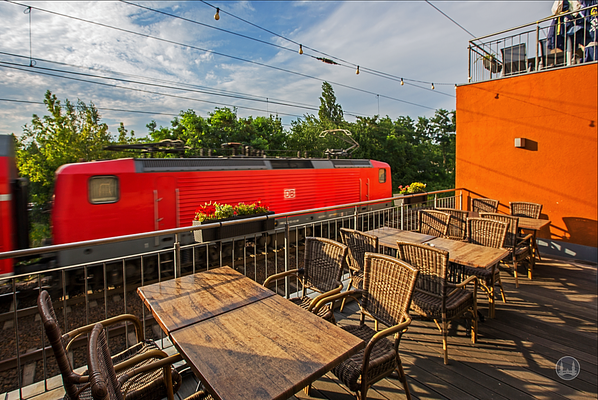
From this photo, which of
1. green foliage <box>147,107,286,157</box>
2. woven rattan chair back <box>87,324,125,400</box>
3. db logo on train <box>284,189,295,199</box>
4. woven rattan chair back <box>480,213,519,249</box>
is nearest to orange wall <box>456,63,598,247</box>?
woven rattan chair back <box>480,213,519,249</box>

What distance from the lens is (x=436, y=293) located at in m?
2.40

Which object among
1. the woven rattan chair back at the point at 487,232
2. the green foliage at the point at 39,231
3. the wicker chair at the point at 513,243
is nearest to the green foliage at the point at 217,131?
the green foliage at the point at 39,231

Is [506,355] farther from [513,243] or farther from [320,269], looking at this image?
[513,243]

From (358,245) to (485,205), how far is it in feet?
12.8

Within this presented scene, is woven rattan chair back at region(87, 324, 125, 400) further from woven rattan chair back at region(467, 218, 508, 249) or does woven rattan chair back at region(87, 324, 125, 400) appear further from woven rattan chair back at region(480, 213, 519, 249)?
woven rattan chair back at region(480, 213, 519, 249)

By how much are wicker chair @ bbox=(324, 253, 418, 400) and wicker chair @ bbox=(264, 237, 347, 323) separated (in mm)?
280

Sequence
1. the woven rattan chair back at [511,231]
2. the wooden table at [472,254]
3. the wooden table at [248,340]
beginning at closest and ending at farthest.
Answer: the wooden table at [248,340] → the wooden table at [472,254] → the woven rattan chair back at [511,231]

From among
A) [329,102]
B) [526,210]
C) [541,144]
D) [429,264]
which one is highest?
[329,102]

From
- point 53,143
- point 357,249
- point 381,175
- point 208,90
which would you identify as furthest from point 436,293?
point 53,143

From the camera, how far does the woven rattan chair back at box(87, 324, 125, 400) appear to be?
3.01ft

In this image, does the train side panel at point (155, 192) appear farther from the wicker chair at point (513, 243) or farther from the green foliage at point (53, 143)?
the green foliage at point (53, 143)

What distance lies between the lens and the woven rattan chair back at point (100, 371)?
916 mm

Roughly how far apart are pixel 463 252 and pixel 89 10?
8.22 metres

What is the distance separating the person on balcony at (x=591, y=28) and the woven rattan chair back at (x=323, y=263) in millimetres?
6088
